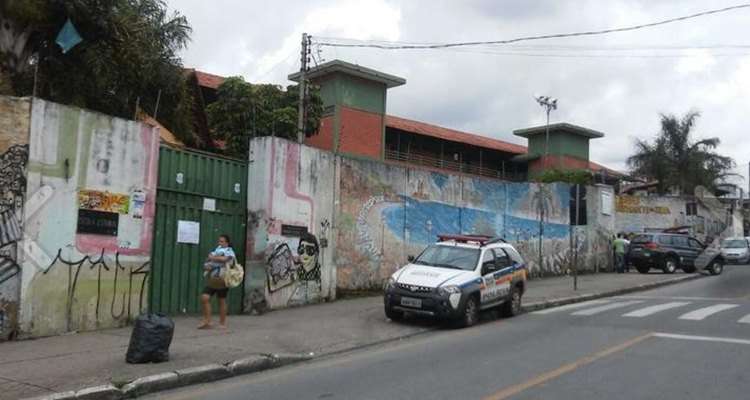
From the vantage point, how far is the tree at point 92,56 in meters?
16.1

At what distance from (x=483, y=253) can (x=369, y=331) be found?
3.16 m

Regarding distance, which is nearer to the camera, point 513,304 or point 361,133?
point 513,304

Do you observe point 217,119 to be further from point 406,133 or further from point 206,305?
point 206,305

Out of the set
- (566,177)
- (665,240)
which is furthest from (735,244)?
(665,240)

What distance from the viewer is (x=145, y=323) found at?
9.08 metres

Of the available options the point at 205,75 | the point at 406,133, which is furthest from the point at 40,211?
the point at 406,133

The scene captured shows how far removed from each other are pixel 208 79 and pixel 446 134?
14894 millimetres

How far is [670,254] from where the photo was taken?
91.0ft

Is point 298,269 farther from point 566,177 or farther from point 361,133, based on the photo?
point 566,177

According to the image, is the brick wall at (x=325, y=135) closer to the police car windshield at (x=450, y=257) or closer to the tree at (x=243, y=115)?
the tree at (x=243, y=115)

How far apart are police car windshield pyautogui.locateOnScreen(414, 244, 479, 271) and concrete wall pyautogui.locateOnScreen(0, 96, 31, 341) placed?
24.1ft

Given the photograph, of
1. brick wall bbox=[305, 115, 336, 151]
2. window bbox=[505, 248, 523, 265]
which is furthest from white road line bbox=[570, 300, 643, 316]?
brick wall bbox=[305, 115, 336, 151]

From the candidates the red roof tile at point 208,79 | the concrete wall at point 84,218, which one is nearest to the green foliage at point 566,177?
the red roof tile at point 208,79

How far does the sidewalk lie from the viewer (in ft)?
27.0
